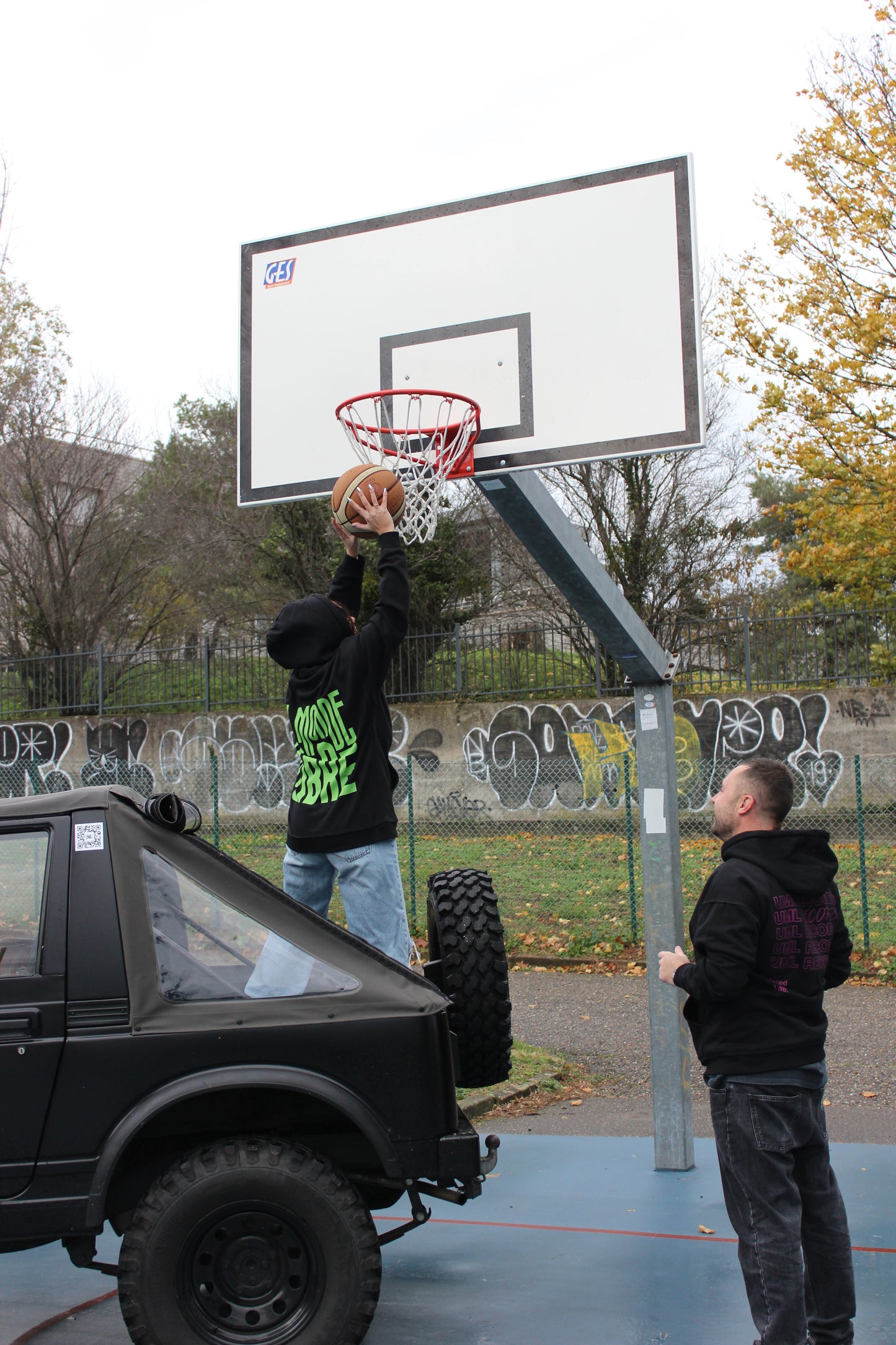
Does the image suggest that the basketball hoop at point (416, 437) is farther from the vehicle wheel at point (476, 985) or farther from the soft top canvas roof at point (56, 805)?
the soft top canvas roof at point (56, 805)

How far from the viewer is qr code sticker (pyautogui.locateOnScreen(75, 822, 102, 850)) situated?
3270 mm

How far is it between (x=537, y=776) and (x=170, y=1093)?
46.3 ft

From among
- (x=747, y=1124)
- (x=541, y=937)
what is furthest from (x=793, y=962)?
(x=541, y=937)

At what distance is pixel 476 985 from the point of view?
3904 millimetres

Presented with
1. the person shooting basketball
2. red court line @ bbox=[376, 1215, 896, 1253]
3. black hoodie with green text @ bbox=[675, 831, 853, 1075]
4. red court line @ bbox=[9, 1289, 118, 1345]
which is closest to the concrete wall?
red court line @ bbox=[376, 1215, 896, 1253]

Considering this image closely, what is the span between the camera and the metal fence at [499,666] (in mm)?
16516

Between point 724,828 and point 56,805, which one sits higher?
point 56,805

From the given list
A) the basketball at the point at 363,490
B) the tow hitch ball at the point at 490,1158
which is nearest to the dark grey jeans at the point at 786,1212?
the tow hitch ball at the point at 490,1158

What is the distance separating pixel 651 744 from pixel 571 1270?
2.13 metres

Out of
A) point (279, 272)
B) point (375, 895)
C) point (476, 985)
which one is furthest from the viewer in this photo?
point (279, 272)

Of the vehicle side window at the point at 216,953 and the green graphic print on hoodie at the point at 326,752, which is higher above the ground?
the green graphic print on hoodie at the point at 326,752

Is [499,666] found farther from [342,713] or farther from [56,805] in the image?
[56,805]

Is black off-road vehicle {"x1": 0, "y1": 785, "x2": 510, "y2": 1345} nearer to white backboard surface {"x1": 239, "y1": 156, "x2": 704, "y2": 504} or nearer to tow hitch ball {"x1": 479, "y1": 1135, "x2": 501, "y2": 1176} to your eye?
tow hitch ball {"x1": 479, "y1": 1135, "x2": 501, "y2": 1176}

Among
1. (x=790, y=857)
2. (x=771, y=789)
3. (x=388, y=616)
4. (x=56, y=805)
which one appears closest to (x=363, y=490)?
Result: (x=388, y=616)
